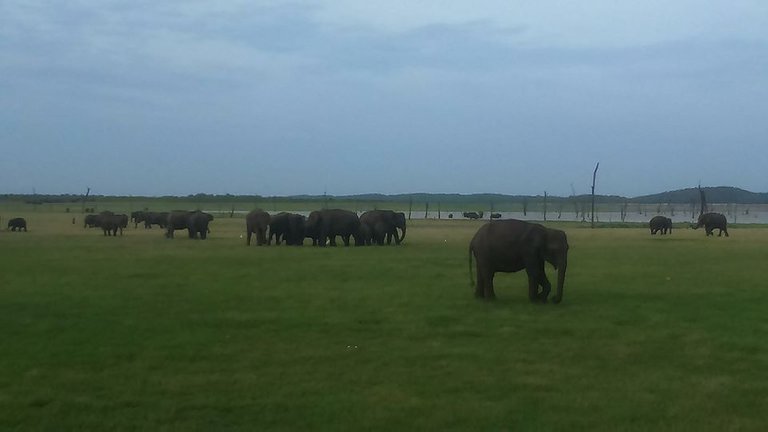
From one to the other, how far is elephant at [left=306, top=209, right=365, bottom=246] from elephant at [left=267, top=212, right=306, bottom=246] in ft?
1.27

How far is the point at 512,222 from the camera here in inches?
693

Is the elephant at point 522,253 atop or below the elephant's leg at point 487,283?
atop

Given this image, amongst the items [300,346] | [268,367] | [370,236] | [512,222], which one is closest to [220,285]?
[512,222]

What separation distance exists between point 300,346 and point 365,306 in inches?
156

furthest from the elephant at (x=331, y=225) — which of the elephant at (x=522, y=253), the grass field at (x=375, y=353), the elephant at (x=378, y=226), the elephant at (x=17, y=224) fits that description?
the elephant at (x=17, y=224)

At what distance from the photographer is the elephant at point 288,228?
37406 millimetres

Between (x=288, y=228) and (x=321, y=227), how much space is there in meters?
1.46

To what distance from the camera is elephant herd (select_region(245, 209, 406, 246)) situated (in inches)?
1469

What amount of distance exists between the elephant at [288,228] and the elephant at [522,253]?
20.4 metres

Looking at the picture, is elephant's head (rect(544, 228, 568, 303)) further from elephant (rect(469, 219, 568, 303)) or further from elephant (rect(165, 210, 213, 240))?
elephant (rect(165, 210, 213, 240))

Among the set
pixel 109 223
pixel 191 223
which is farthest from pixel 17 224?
pixel 191 223

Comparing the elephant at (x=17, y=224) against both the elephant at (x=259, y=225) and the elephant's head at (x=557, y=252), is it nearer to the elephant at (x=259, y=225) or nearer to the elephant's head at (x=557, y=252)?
the elephant at (x=259, y=225)

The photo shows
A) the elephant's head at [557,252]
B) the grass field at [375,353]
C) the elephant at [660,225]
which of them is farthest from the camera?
the elephant at [660,225]

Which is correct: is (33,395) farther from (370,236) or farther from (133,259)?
(370,236)
